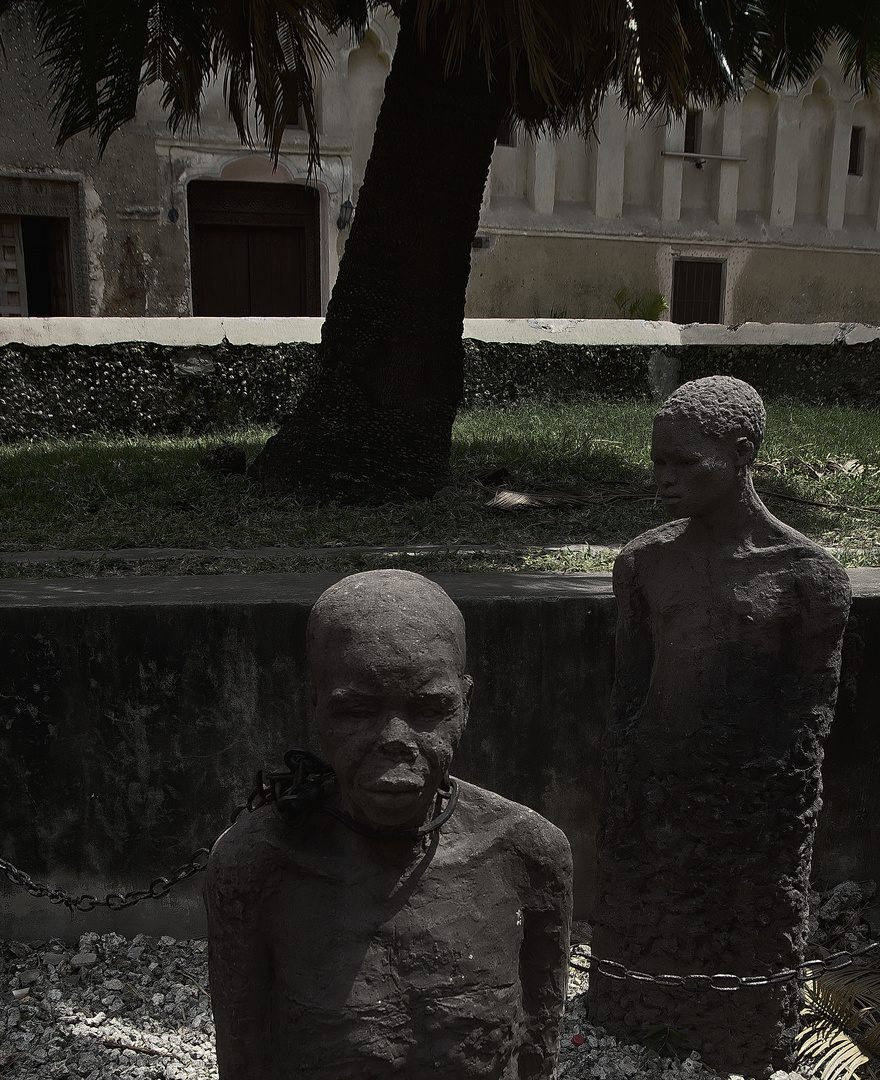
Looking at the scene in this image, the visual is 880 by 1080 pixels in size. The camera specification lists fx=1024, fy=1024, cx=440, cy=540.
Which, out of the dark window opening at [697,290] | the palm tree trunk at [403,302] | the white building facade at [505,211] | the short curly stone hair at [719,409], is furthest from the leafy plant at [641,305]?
the short curly stone hair at [719,409]

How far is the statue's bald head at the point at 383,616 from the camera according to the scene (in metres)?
1.64

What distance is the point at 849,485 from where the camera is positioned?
6887mm

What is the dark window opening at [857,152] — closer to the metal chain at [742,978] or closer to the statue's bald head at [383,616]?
the metal chain at [742,978]

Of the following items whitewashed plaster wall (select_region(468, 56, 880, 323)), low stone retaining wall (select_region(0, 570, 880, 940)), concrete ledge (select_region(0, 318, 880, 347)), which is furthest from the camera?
whitewashed plaster wall (select_region(468, 56, 880, 323))

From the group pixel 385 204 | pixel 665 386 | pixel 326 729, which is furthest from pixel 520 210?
pixel 326 729

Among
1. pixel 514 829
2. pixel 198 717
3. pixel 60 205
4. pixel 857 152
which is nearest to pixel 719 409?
pixel 514 829

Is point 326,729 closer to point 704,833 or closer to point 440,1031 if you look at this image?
point 440,1031

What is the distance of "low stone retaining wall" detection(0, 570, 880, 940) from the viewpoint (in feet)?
12.0

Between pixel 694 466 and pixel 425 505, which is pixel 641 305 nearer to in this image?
pixel 425 505

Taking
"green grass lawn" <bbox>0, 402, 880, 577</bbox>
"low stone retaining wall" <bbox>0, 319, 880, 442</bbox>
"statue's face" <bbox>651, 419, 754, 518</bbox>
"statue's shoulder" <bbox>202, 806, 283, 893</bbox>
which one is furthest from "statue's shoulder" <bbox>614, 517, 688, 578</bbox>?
"low stone retaining wall" <bbox>0, 319, 880, 442</bbox>

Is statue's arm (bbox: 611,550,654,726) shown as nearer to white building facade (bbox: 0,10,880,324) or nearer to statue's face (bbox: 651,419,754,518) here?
statue's face (bbox: 651,419,754,518)

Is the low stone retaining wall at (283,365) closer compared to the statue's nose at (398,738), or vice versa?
the statue's nose at (398,738)

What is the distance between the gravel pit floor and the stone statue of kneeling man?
1.30 metres

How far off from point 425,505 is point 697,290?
41.2 feet
